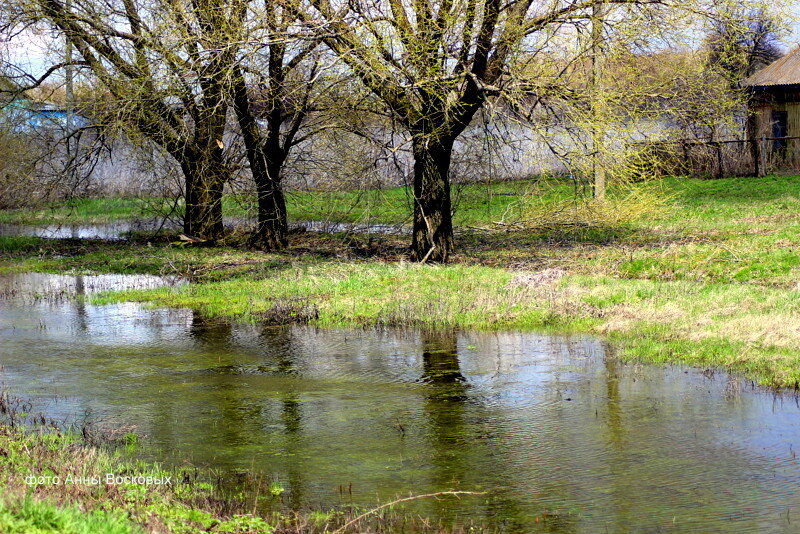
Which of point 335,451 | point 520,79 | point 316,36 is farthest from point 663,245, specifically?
point 335,451

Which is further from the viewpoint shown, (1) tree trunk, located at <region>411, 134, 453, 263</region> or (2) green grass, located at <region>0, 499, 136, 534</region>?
(1) tree trunk, located at <region>411, 134, 453, 263</region>

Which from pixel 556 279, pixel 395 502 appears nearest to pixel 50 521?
pixel 395 502

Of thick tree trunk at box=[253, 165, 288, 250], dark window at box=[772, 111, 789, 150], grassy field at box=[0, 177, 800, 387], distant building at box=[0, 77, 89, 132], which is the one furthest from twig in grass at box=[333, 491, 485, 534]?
dark window at box=[772, 111, 789, 150]

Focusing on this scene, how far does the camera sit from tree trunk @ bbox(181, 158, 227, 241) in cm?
2014

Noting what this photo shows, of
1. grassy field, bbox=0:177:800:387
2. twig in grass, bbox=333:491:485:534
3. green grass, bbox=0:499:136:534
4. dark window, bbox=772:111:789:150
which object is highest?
dark window, bbox=772:111:789:150

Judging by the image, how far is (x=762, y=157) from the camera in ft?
96.3

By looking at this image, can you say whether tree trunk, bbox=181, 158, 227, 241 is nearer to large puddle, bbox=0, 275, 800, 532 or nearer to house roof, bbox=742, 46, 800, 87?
large puddle, bbox=0, 275, 800, 532

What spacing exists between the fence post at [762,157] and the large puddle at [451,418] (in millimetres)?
20843

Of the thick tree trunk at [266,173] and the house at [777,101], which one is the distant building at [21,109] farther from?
the house at [777,101]

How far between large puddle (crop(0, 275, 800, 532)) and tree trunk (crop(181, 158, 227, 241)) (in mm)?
8226

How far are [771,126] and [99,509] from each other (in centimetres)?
3389

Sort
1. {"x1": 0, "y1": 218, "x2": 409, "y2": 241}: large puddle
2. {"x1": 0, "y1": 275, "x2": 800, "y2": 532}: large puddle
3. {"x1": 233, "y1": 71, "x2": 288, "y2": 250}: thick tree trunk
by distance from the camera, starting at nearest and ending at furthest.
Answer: {"x1": 0, "y1": 275, "x2": 800, "y2": 532}: large puddle, {"x1": 233, "y1": 71, "x2": 288, "y2": 250}: thick tree trunk, {"x1": 0, "y1": 218, "x2": 409, "y2": 241}: large puddle

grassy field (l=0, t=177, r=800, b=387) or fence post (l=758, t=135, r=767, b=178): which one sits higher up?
fence post (l=758, t=135, r=767, b=178)

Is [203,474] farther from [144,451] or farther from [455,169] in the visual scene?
[455,169]
